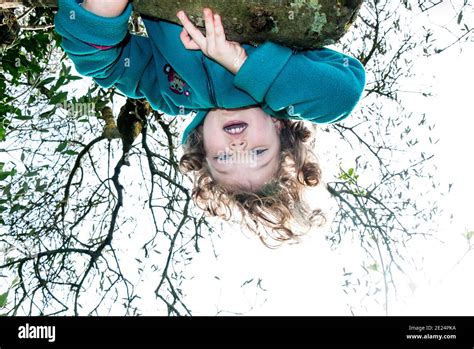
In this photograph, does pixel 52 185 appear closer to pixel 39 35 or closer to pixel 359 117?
pixel 39 35

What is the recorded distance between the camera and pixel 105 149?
6258 millimetres

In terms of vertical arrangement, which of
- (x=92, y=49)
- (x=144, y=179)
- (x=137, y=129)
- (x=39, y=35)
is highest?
(x=92, y=49)

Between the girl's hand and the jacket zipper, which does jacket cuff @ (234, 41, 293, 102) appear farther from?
the jacket zipper

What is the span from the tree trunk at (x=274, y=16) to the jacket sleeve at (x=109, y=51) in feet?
0.81

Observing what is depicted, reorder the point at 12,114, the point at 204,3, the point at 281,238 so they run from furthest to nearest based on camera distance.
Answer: the point at 12,114, the point at 281,238, the point at 204,3

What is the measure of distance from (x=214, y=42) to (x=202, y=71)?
2.01 feet

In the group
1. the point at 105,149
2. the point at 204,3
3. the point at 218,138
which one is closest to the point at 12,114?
the point at 105,149

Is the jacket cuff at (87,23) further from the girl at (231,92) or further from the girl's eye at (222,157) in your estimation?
the girl's eye at (222,157)

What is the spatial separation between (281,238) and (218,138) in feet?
3.87

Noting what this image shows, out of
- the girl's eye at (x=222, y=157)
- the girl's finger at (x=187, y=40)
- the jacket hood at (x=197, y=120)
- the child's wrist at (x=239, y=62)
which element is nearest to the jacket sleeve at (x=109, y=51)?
the jacket hood at (x=197, y=120)

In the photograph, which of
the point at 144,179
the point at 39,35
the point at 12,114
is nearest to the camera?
the point at 12,114

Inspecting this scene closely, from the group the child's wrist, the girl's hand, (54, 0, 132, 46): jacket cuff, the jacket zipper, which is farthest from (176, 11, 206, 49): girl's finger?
the jacket zipper

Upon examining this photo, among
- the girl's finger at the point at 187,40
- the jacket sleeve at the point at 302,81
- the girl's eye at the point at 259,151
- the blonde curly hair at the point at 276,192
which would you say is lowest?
the blonde curly hair at the point at 276,192

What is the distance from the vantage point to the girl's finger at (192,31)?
2.33 m
